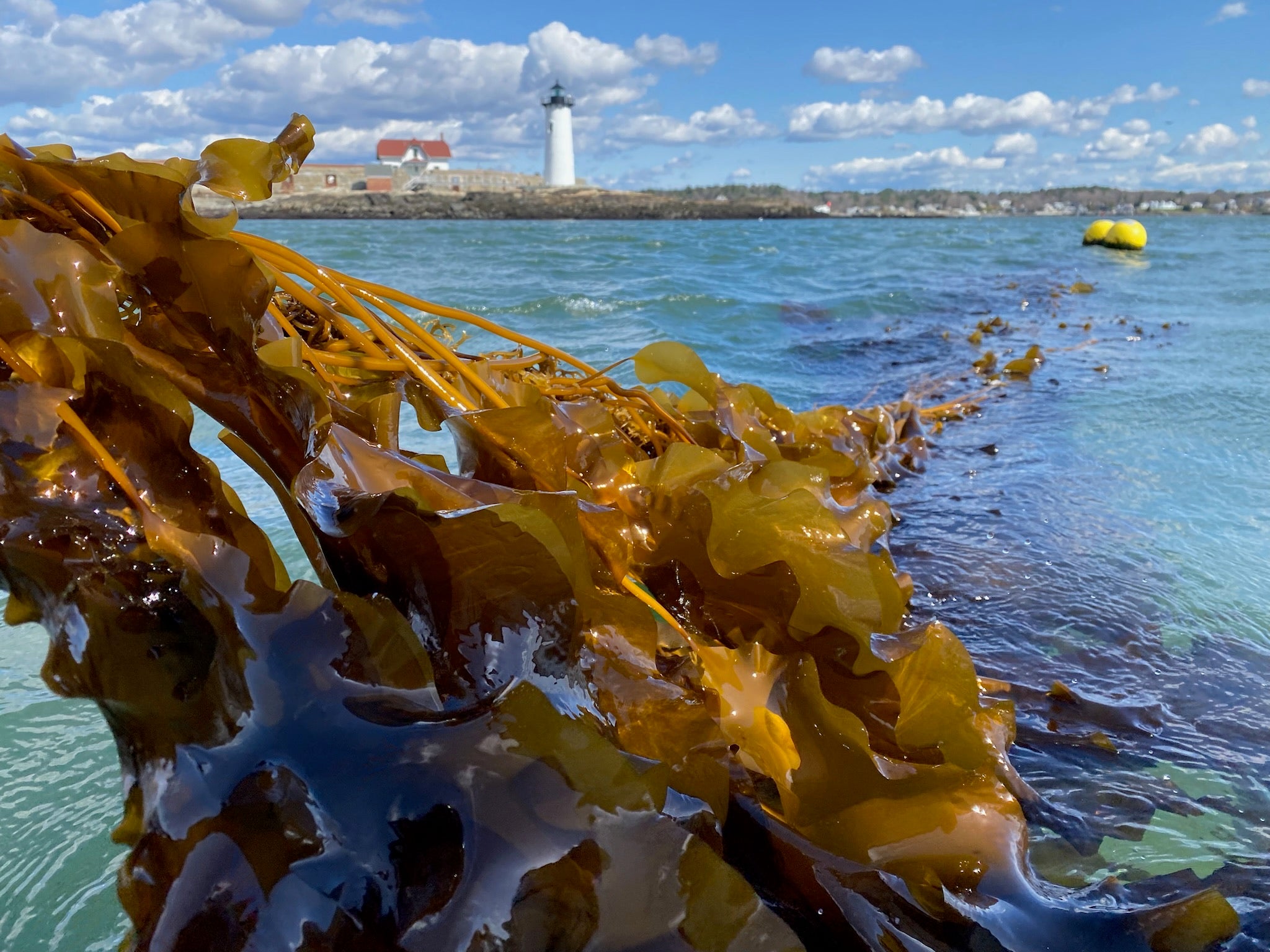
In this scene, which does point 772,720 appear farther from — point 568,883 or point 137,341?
point 137,341

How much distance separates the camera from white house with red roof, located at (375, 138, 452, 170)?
56.6 metres

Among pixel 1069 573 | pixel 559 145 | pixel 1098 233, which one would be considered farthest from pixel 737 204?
pixel 1069 573

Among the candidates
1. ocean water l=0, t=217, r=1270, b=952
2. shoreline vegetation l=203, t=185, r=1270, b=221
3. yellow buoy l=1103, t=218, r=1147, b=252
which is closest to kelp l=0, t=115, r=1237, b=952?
ocean water l=0, t=217, r=1270, b=952

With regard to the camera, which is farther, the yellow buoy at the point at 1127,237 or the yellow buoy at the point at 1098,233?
the yellow buoy at the point at 1098,233

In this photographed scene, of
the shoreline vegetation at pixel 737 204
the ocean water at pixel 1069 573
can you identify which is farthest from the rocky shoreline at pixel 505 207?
the ocean water at pixel 1069 573

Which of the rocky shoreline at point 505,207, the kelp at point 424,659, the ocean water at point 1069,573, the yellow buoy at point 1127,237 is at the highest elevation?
the rocky shoreline at point 505,207

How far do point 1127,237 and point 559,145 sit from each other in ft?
130

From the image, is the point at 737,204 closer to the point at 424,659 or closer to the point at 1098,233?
the point at 1098,233

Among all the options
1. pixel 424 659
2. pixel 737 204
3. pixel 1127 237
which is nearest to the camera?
pixel 424 659

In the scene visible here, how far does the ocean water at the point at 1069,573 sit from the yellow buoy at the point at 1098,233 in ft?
41.0

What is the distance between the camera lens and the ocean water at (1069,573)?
101cm

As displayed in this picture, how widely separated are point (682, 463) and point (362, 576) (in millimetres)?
515

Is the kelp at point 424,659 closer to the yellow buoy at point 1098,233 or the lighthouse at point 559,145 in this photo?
the yellow buoy at point 1098,233

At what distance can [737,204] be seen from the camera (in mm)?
51656
